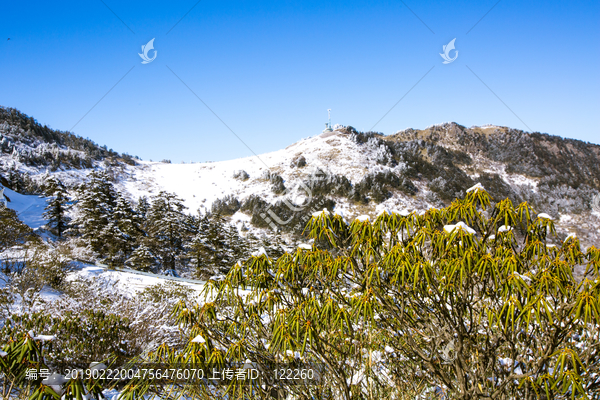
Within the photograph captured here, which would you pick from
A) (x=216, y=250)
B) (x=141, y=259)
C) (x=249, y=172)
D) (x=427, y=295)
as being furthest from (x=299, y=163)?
(x=427, y=295)

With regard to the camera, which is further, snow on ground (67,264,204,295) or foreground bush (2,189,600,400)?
snow on ground (67,264,204,295)

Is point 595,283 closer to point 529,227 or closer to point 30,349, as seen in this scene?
point 529,227

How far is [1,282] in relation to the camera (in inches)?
402

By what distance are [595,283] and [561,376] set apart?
0.68 m

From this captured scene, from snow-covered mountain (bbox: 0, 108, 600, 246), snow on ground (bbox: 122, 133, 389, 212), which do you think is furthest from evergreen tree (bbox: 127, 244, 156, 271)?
snow on ground (bbox: 122, 133, 389, 212)

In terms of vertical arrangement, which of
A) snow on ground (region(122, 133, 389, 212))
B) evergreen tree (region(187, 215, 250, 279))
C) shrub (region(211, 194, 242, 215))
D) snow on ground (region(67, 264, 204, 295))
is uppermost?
snow on ground (region(122, 133, 389, 212))

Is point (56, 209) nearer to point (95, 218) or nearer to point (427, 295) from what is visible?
point (95, 218)

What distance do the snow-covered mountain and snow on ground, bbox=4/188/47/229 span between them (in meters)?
3.43

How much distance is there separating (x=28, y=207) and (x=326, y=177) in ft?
118

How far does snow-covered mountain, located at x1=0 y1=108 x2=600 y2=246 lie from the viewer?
41.5 m

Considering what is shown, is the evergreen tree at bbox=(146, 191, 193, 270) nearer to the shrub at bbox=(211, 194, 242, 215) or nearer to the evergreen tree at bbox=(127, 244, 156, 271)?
the evergreen tree at bbox=(127, 244, 156, 271)

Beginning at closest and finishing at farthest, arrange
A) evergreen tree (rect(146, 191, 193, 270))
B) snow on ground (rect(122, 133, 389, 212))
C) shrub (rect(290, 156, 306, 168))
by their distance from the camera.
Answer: evergreen tree (rect(146, 191, 193, 270)) < snow on ground (rect(122, 133, 389, 212)) < shrub (rect(290, 156, 306, 168))

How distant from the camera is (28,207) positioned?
1057 inches

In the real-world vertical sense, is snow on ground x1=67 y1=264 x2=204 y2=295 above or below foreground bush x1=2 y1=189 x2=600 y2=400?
above
